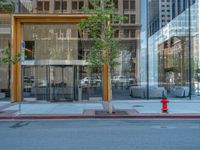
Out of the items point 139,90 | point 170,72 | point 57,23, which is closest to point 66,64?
point 57,23

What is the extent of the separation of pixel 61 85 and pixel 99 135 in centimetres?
1292

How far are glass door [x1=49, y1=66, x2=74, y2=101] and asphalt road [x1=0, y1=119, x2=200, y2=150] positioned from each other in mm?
8806

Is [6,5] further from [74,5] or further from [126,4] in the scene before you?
[126,4]

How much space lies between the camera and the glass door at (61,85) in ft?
76.7

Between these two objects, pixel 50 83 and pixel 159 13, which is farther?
pixel 159 13

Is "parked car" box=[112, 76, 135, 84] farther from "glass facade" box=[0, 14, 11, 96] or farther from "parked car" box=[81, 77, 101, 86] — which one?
"glass facade" box=[0, 14, 11, 96]

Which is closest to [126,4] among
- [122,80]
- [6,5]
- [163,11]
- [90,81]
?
[163,11]

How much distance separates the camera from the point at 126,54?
77.3ft

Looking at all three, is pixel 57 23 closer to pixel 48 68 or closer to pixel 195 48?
pixel 48 68

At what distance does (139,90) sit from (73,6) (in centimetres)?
712

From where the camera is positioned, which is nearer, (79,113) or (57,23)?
(79,113)

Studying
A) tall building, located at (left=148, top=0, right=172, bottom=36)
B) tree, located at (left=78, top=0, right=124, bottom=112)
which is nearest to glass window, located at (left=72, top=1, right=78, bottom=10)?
tall building, located at (left=148, top=0, right=172, bottom=36)

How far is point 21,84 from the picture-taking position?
77.3 ft

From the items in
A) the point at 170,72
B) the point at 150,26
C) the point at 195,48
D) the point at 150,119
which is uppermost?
the point at 150,26
